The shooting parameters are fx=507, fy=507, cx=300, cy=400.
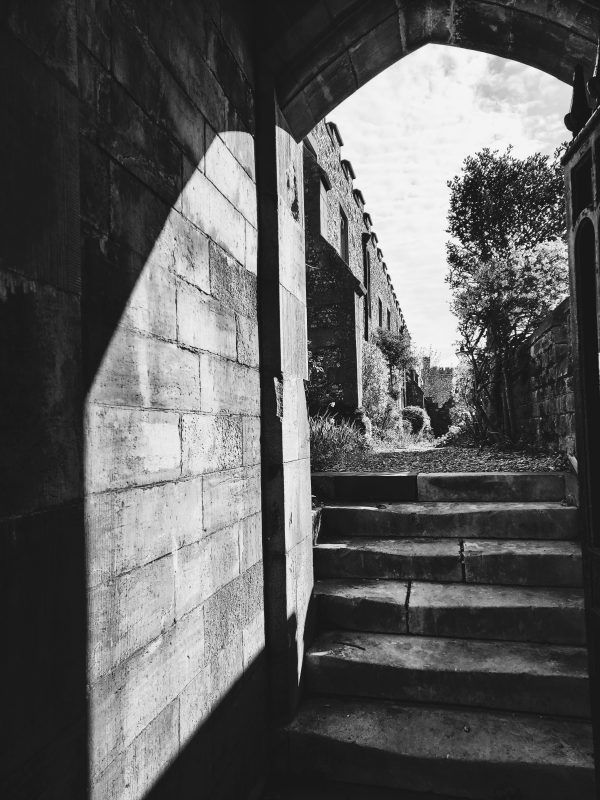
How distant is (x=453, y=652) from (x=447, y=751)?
56 cm

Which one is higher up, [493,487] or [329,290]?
[329,290]

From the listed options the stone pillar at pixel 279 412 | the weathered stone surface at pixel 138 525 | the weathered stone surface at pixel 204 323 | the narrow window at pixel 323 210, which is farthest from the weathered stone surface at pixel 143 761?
the narrow window at pixel 323 210

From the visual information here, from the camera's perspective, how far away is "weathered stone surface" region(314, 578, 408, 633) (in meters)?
3.24

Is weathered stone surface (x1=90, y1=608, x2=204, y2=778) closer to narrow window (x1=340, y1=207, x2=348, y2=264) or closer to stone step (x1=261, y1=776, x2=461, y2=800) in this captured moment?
stone step (x1=261, y1=776, x2=461, y2=800)

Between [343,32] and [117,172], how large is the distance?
1.98 m

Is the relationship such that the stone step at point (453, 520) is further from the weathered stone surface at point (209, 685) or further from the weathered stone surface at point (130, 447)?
the weathered stone surface at point (130, 447)

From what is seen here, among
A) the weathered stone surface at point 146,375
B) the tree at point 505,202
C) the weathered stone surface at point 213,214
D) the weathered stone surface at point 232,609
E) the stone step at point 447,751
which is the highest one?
the tree at point 505,202

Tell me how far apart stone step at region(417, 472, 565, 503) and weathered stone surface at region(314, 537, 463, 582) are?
53 centimetres

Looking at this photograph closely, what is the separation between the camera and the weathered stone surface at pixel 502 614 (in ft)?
9.81

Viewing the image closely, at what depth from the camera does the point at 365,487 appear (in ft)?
14.4

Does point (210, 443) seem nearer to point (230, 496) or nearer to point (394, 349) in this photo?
point (230, 496)

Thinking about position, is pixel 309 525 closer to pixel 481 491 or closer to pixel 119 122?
pixel 481 491

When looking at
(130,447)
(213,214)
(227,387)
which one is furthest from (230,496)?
(213,214)

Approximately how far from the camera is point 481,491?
4117mm
